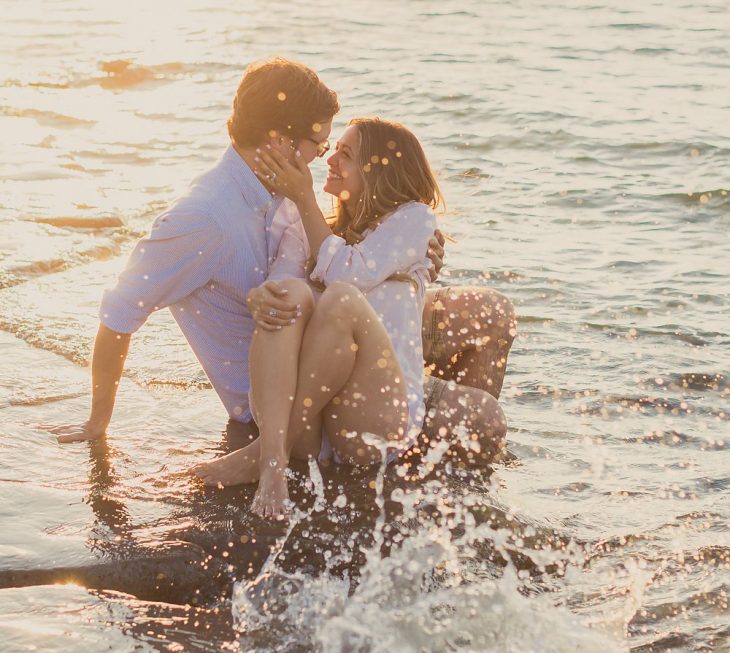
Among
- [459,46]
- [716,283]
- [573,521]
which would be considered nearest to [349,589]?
[573,521]

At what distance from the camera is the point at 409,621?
11.6 feet

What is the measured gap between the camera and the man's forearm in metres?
4.24

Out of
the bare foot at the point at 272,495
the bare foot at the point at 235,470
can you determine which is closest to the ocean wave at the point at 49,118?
the bare foot at the point at 235,470

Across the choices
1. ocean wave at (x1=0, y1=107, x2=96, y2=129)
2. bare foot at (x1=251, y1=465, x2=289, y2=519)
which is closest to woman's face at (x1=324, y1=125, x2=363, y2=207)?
bare foot at (x1=251, y1=465, x2=289, y2=519)

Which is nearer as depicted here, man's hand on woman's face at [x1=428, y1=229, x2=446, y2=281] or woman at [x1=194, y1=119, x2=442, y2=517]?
woman at [x1=194, y1=119, x2=442, y2=517]

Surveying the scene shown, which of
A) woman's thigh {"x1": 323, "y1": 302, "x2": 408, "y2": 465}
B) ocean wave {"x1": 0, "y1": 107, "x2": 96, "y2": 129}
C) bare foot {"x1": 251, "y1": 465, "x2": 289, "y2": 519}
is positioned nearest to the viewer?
bare foot {"x1": 251, "y1": 465, "x2": 289, "y2": 519}

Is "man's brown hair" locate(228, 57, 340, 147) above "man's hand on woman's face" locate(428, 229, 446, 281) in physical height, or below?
above

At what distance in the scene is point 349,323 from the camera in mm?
3973

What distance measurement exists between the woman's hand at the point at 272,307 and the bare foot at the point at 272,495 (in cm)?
53

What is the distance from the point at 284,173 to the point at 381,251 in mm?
501

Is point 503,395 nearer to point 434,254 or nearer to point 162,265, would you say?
point 434,254

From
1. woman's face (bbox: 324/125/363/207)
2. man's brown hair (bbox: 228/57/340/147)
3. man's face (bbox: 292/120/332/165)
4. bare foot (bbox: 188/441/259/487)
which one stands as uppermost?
man's brown hair (bbox: 228/57/340/147)

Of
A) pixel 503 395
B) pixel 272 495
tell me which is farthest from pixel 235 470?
pixel 503 395

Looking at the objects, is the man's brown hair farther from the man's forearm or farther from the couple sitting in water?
the man's forearm
